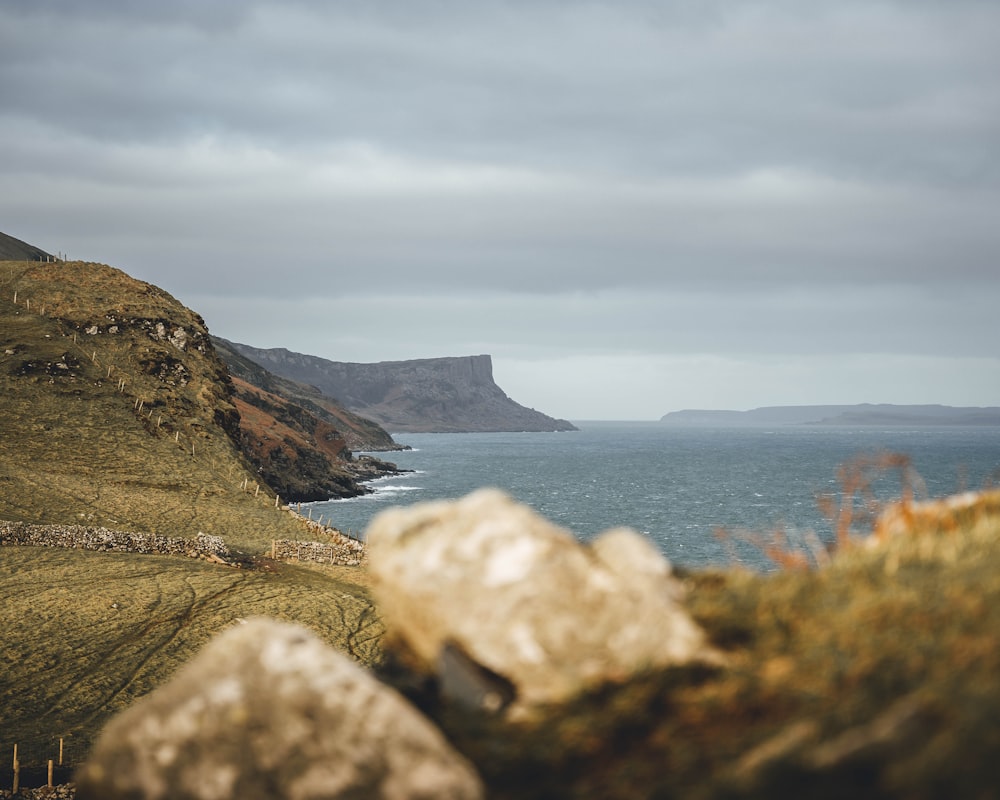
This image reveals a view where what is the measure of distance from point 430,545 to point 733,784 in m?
3.62

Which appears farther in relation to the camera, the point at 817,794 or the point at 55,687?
the point at 55,687

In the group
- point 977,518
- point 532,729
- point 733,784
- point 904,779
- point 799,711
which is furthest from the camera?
point 977,518

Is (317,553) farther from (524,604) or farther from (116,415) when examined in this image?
(524,604)

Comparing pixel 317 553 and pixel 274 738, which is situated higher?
pixel 274 738

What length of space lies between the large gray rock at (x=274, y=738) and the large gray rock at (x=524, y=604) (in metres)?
0.92

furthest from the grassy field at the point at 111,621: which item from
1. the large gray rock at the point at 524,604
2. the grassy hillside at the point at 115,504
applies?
the large gray rock at the point at 524,604

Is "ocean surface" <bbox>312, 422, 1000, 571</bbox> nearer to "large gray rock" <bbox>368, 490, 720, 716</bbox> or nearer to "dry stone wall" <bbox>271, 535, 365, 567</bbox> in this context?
"dry stone wall" <bbox>271, 535, 365, 567</bbox>

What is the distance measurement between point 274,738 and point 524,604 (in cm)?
242

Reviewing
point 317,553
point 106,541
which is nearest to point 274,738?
point 106,541

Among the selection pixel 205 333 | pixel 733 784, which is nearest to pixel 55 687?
pixel 733 784

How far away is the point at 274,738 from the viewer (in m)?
6.65

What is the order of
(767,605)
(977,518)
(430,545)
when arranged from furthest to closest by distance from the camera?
(977,518) → (430,545) → (767,605)

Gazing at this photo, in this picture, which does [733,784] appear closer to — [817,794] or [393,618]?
[817,794]

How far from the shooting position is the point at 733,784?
17.6ft
